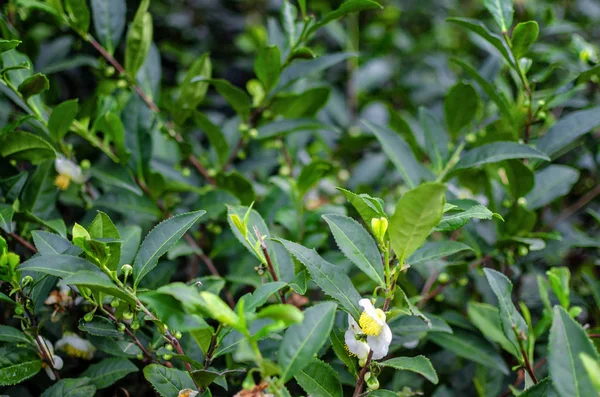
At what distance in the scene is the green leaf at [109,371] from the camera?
1.00 metres

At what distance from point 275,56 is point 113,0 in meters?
0.49

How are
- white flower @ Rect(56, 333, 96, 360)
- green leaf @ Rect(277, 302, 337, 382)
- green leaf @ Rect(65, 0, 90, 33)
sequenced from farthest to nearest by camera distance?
green leaf @ Rect(65, 0, 90, 33), white flower @ Rect(56, 333, 96, 360), green leaf @ Rect(277, 302, 337, 382)

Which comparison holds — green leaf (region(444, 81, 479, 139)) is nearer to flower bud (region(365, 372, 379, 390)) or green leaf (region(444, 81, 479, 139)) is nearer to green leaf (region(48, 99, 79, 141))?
flower bud (region(365, 372, 379, 390))

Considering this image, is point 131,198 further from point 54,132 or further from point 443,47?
point 443,47

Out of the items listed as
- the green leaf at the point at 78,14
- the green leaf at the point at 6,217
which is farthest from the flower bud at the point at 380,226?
the green leaf at the point at 78,14

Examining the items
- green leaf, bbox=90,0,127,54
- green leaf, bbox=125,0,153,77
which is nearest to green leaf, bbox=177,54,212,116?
green leaf, bbox=125,0,153,77

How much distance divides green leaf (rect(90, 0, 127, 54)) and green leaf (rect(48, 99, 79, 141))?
28cm

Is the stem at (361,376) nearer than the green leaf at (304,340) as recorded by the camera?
No

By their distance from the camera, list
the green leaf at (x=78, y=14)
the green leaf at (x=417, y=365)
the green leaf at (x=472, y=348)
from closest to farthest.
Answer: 1. the green leaf at (x=417, y=365)
2. the green leaf at (x=472, y=348)
3. the green leaf at (x=78, y=14)

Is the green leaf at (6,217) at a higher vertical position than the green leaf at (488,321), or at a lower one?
higher

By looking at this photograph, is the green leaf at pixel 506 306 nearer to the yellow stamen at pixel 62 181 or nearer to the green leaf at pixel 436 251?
the green leaf at pixel 436 251

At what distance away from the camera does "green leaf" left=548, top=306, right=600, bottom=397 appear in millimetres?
742

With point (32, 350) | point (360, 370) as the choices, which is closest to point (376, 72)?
point (360, 370)

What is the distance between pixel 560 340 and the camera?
2.48ft
